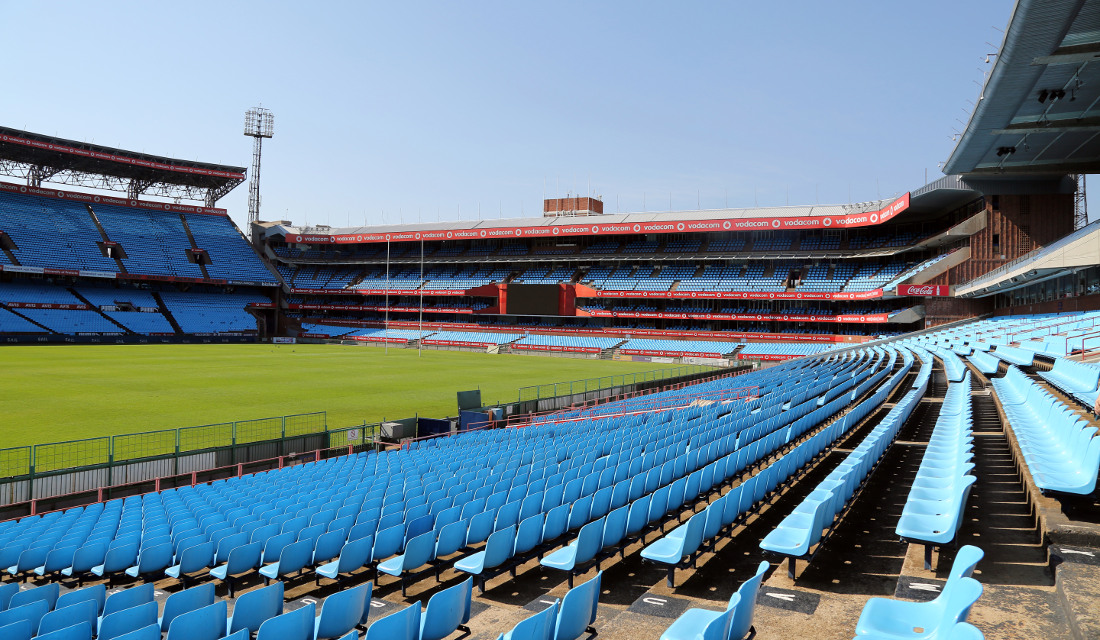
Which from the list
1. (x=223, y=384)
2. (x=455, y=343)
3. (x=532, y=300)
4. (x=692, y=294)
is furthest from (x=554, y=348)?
(x=223, y=384)

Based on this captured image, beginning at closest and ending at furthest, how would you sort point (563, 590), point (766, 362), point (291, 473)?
point (563, 590) < point (291, 473) < point (766, 362)

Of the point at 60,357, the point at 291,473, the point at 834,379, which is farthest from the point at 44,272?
the point at 834,379

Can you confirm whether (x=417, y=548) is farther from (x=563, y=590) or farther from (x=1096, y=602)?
(x=1096, y=602)

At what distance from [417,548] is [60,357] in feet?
165

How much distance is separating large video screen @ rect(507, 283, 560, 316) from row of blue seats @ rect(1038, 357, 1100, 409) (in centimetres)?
5803

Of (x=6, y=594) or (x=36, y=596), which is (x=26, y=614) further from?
(x=6, y=594)

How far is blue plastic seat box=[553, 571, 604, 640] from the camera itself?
15.0ft

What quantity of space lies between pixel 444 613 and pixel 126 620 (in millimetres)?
2414

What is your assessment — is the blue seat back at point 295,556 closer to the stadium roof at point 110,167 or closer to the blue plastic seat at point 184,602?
the blue plastic seat at point 184,602

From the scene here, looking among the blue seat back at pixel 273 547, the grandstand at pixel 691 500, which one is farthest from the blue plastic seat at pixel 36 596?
the blue seat back at pixel 273 547

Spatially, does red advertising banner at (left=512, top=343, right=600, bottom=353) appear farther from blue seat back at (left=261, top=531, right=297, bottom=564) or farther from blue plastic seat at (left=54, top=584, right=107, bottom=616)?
blue plastic seat at (left=54, top=584, right=107, bottom=616)

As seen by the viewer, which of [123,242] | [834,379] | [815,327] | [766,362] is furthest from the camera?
[123,242]

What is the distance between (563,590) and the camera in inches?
276

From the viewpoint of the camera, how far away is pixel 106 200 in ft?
252
